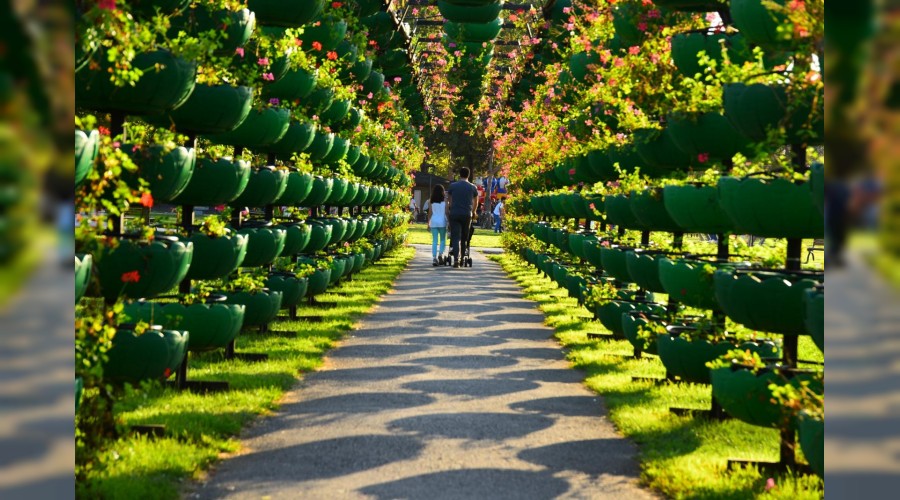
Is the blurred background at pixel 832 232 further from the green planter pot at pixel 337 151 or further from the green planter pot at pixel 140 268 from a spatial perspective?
the green planter pot at pixel 337 151

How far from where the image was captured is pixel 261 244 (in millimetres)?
8406

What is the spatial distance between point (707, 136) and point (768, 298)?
2227 mm

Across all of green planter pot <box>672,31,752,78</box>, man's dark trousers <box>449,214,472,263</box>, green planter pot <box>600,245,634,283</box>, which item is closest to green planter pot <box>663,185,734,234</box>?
green planter pot <box>672,31,752,78</box>

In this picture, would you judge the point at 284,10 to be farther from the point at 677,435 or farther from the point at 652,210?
the point at 677,435

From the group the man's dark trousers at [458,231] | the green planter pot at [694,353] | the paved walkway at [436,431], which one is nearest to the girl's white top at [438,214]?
the man's dark trousers at [458,231]

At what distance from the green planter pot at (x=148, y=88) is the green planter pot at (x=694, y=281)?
3070mm

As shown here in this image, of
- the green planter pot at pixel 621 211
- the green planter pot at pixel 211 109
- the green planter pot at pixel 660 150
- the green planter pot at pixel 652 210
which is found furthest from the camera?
the green planter pot at pixel 621 211

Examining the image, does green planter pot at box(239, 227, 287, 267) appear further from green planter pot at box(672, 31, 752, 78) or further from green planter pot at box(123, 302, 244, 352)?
→ green planter pot at box(672, 31, 752, 78)

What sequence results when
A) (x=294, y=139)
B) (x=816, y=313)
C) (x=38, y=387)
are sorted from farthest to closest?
(x=294, y=139) → (x=816, y=313) → (x=38, y=387)

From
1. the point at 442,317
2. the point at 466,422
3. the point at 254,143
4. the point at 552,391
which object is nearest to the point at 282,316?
the point at 442,317

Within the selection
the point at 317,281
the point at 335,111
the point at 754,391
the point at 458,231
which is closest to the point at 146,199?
the point at 754,391

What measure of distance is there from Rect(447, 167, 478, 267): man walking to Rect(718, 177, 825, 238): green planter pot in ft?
51.1

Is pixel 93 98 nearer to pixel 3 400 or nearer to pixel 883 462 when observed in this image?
pixel 3 400

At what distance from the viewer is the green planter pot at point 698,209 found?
20.3 feet
